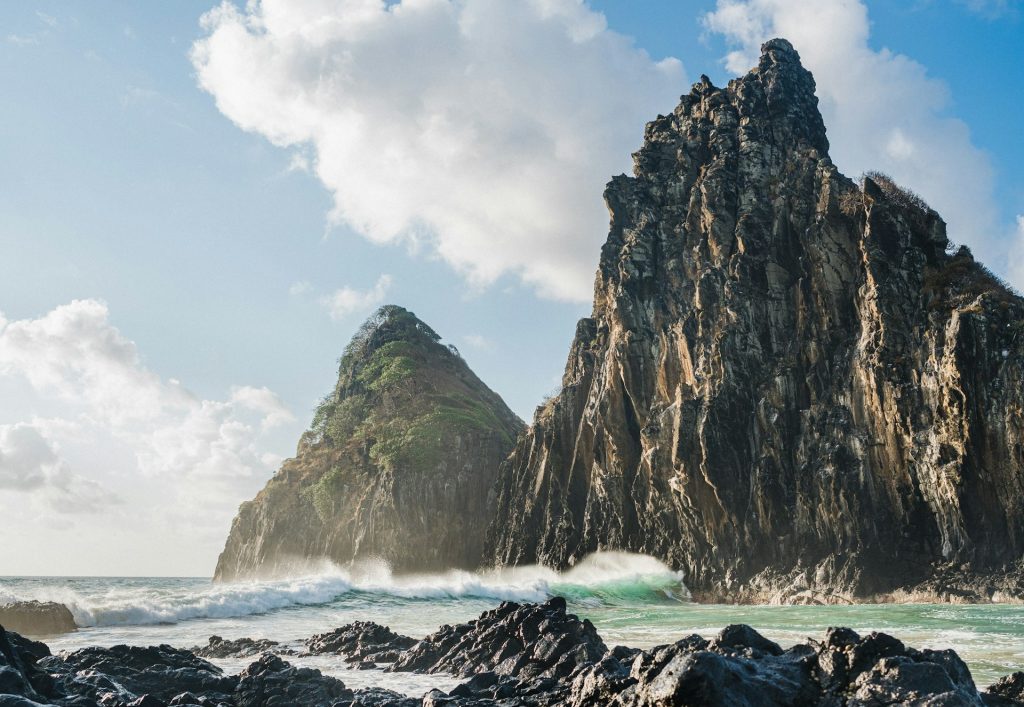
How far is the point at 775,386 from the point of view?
42562mm

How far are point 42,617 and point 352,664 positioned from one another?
12.1m

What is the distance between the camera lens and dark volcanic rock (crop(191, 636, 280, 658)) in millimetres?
17734

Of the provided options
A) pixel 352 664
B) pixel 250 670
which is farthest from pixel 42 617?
pixel 250 670

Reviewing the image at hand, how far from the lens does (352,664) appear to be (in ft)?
54.2

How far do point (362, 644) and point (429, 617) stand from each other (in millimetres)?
11283

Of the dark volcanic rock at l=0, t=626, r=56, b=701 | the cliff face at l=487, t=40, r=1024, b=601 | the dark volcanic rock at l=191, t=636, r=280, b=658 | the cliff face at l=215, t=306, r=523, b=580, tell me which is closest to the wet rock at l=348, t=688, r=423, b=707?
the dark volcanic rock at l=0, t=626, r=56, b=701

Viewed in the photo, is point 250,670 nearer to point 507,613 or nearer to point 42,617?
point 507,613

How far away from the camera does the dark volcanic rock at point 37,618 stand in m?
21.2

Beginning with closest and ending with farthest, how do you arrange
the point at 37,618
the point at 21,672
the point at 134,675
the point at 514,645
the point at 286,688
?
the point at 21,672 < the point at 286,688 < the point at 134,675 < the point at 514,645 < the point at 37,618

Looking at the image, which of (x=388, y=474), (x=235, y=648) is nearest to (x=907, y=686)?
(x=235, y=648)

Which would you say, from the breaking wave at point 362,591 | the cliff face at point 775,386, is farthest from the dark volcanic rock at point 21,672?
the cliff face at point 775,386

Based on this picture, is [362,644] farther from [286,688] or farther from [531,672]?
[531,672]

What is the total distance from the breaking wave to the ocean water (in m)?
0.07

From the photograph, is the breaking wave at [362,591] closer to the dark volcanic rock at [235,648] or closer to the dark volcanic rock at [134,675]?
the dark volcanic rock at [235,648]
